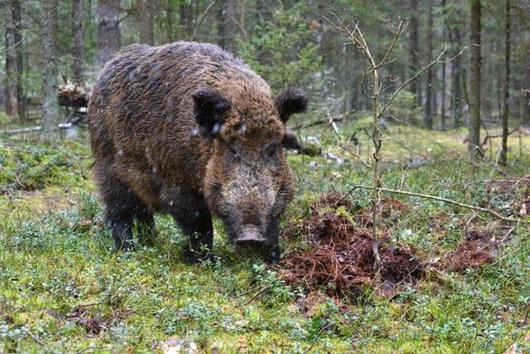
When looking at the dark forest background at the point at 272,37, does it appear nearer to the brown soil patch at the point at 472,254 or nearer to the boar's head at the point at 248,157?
the boar's head at the point at 248,157

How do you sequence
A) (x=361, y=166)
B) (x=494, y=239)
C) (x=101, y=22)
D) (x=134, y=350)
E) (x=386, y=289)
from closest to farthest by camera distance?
(x=134, y=350) < (x=386, y=289) < (x=494, y=239) < (x=361, y=166) < (x=101, y=22)

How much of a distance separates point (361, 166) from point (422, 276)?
6.33m

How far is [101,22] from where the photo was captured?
46.4 feet

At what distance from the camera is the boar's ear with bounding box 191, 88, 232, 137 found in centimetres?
580

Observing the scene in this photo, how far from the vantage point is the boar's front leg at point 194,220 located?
20.8 feet

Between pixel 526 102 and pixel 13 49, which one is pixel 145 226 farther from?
pixel 13 49

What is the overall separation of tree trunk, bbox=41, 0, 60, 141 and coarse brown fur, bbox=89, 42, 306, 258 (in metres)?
5.70

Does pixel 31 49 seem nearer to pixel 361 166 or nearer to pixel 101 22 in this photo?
pixel 101 22

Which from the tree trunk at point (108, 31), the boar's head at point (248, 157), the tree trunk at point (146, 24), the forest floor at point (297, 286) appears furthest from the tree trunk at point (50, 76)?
the boar's head at point (248, 157)

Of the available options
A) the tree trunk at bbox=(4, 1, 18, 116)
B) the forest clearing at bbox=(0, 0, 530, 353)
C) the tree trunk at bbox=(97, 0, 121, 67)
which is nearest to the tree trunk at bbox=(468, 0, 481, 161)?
the forest clearing at bbox=(0, 0, 530, 353)

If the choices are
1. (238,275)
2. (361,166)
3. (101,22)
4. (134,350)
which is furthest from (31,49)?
(134,350)

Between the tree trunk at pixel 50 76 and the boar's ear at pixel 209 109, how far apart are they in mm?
8006

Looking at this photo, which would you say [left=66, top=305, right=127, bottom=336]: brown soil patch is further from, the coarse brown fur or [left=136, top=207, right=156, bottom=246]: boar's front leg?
[left=136, top=207, right=156, bottom=246]: boar's front leg

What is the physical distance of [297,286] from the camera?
5.40 m
